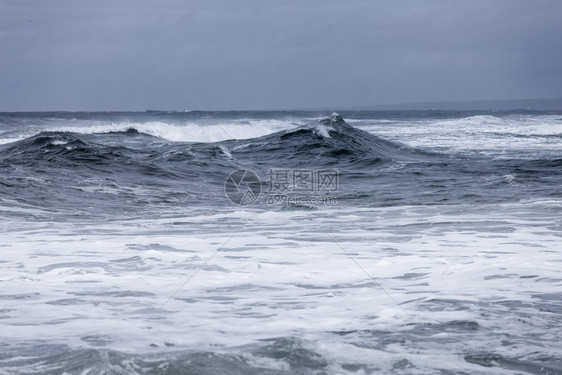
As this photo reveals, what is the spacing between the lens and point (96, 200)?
11.2 meters

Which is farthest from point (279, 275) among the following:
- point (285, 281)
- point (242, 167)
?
→ point (242, 167)

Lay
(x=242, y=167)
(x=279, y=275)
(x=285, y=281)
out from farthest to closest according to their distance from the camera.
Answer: (x=242, y=167) < (x=279, y=275) < (x=285, y=281)

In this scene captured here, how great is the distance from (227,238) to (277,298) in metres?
2.58

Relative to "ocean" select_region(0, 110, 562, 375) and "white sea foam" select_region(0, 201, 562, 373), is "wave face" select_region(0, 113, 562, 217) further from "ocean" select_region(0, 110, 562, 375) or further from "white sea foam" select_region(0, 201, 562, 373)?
"white sea foam" select_region(0, 201, 562, 373)

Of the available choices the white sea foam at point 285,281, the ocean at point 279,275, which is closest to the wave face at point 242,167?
the ocean at point 279,275

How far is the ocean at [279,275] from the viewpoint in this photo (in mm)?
4043

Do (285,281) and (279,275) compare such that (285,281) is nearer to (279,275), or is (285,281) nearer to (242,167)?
(279,275)

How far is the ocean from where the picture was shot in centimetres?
404

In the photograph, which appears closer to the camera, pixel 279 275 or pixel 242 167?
pixel 279 275

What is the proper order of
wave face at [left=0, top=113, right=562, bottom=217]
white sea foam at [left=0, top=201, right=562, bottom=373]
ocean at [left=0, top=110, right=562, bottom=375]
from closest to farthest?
ocean at [left=0, top=110, right=562, bottom=375]
white sea foam at [left=0, top=201, right=562, bottom=373]
wave face at [left=0, top=113, right=562, bottom=217]

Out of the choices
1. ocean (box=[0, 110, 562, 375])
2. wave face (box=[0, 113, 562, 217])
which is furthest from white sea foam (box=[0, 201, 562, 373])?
wave face (box=[0, 113, 562, 217])

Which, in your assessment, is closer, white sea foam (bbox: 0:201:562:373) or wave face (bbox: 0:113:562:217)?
white sea foam (bbox: 0:201:562:373)

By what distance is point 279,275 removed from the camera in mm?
6082

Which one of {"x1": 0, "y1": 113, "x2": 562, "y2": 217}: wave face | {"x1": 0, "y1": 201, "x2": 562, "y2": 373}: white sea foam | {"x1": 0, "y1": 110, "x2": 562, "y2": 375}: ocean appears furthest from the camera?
{"x1": 0, "y1": 113, "x2": 562, "y2": 217}: wave face
